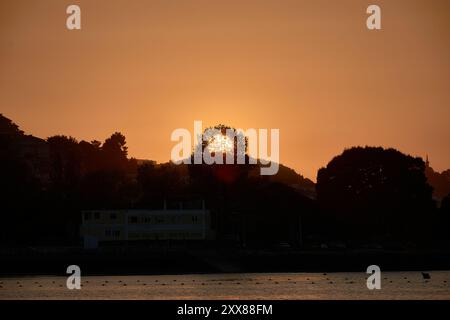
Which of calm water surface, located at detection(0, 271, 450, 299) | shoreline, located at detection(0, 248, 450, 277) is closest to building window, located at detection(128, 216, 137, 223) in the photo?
shoreline, located at detection(0, 248, 450, 277)

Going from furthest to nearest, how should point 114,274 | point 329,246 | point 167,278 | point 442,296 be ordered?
1. point 329,246
2. point 114,274
3. point 167,278
4. point 442,296

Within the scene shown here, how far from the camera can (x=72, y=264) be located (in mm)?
159125

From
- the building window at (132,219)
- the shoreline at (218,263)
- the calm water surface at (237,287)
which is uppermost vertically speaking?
the building window at (132,219)

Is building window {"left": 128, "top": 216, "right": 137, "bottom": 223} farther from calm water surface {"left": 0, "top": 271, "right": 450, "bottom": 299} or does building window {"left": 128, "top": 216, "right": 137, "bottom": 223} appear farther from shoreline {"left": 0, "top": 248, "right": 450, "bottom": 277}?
calm water surface {"left": 0, "top": 271, "right": 450, "bottom": 299}

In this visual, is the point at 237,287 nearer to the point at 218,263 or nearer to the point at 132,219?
the point at 218,263

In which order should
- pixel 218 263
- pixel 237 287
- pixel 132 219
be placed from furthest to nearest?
pixel 132 219 → pixel 218 263 → pixel 237 287

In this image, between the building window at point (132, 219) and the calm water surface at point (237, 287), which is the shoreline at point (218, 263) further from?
the building window at point (132, 219)

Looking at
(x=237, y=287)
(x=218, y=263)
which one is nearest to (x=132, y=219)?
(x=218, y=263)

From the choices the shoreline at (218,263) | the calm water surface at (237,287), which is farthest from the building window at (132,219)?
the calm water surface at (237,287)

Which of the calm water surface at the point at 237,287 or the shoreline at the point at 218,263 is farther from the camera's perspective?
the shoreline at the point at 218,263

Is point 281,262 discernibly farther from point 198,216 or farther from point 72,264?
point 198,216
